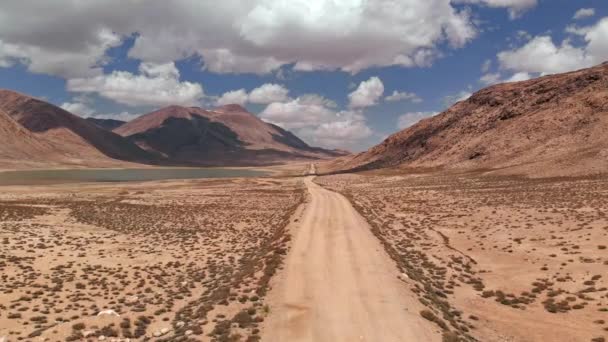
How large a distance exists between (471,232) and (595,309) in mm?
19355

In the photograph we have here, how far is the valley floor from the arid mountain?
5450 cm

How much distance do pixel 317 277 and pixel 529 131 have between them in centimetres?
12780

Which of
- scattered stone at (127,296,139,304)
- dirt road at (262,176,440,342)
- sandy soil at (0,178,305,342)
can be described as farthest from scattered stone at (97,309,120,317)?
dirt road at (262,176,440,342)

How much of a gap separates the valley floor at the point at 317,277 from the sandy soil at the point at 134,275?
11 centimetres

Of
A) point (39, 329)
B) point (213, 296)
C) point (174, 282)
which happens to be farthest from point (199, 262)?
point (39, 329)

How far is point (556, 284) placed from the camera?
23109mm

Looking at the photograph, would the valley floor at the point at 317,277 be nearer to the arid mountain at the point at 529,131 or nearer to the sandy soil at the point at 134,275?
the sandy soil at the point at 134,275

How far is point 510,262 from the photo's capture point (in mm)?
28219

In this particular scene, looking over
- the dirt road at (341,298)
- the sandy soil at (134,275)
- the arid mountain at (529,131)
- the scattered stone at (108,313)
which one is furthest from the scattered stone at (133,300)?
the arid mountain at (529,131)

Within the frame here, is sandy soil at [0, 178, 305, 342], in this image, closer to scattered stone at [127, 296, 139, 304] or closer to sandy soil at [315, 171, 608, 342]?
scattered stone at [127, 296, 139, 304]

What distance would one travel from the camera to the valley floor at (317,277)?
17703 mm

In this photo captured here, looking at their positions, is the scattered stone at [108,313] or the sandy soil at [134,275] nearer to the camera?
the sandy soil at [134,275]

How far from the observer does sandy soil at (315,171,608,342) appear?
18.6 m

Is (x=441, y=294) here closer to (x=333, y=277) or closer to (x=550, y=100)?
(x=333, y=277)
